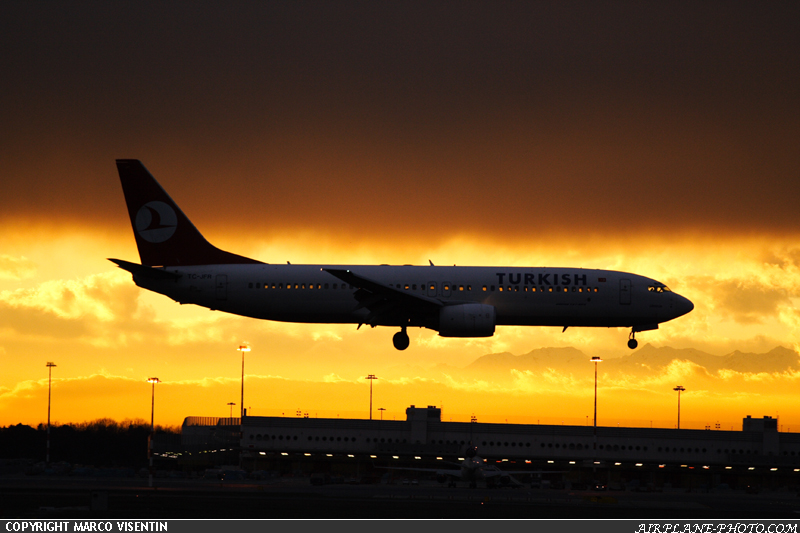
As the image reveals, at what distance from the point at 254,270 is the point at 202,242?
16.0ft

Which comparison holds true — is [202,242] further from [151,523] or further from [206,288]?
[151,523]

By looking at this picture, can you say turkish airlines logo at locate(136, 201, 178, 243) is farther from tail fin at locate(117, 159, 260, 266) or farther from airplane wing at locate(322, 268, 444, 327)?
airplane wing at locate(322, 268, 444, 327)

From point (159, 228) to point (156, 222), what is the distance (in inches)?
19.0

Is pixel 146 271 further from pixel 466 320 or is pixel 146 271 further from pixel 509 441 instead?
pixel 509 441

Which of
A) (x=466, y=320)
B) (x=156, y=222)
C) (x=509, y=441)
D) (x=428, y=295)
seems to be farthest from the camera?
(x=509, y=441)

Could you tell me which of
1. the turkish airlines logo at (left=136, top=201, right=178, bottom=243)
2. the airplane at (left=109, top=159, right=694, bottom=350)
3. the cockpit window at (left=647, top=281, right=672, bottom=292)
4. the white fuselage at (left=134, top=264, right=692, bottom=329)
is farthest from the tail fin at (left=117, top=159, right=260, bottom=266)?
the cockpit window at (left=647, top=281, right=672, bottom=292)

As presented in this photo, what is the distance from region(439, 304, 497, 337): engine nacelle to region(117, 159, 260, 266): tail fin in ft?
41.5

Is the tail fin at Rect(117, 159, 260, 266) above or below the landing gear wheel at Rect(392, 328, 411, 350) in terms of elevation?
above

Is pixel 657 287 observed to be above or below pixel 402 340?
above

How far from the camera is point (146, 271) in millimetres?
55062

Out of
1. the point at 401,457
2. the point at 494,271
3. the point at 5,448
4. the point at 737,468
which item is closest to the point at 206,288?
the point at 494,271

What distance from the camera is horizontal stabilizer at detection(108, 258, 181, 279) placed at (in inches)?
2127

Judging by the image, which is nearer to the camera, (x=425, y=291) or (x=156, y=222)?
(x=425, y=291)

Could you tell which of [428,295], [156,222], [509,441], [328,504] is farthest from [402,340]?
[509,441]
